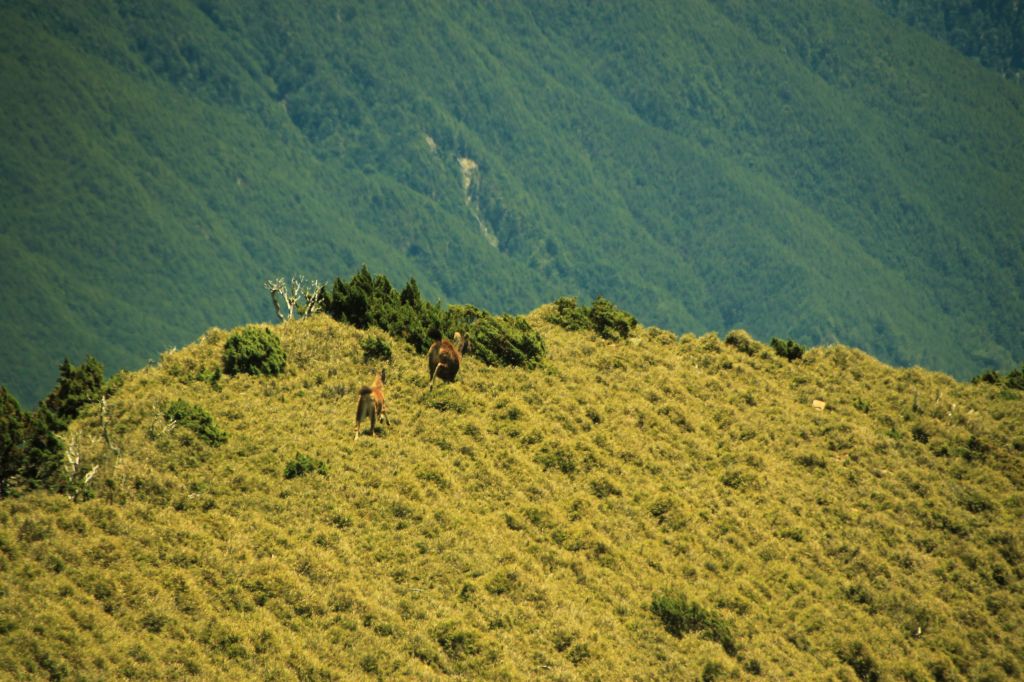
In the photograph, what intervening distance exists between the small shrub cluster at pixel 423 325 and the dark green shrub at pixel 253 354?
199 inches

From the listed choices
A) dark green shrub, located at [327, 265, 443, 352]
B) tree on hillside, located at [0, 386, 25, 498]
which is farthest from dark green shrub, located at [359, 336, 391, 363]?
tree on hillside, located at [0, 386, 25, 498]

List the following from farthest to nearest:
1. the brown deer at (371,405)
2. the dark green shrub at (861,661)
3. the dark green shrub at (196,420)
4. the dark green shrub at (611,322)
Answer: the dark green shrub at (611,322) < the brown deer at (371,405) < the dark green shrub at (196,420) < the dark green shrub at (861,661)

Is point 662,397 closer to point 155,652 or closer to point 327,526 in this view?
point 327,526

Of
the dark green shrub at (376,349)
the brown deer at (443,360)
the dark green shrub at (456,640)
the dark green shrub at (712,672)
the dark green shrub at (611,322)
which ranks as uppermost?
the dark green shrub at (611,322)

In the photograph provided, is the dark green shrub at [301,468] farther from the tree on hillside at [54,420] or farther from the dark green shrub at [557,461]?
the dark green shrub at [557,461]

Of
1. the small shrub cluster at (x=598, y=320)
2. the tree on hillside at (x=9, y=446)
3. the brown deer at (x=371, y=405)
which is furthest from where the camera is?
the small shrub cluster at (x=598, y=320)

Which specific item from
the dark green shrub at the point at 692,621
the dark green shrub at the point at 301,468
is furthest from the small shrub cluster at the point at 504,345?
the dark green shrub at the point at 692,621

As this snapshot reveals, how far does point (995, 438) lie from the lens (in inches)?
1923

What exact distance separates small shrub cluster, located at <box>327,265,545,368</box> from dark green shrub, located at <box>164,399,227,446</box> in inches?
413

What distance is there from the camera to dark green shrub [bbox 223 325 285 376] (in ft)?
140

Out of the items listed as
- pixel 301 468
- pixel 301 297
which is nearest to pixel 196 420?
pixel 301 468

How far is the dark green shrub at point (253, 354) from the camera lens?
42.6m

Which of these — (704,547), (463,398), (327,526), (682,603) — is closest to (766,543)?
(704,547)

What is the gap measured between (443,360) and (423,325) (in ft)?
14.6
